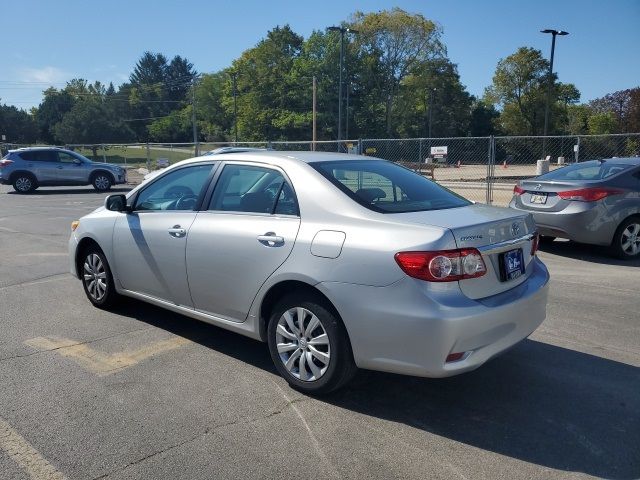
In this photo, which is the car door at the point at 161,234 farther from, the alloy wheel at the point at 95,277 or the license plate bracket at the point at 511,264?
the license plate bracket at the point at 511,264

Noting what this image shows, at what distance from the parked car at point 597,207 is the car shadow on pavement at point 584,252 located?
0.17 meters

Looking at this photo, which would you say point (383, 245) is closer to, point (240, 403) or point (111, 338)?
point (240, 403)

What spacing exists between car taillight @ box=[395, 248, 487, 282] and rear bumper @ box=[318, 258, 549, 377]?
5cm

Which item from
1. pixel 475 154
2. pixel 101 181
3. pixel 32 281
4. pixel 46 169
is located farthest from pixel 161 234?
pixel 475 154

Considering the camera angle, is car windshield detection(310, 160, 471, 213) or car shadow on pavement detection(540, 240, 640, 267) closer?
car windshield detection(310, 160, 471, 213)

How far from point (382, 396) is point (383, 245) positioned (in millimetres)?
1126

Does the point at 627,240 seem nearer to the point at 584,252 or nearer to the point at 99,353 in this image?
the point at 584,252

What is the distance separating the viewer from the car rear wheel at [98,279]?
18.1 feet

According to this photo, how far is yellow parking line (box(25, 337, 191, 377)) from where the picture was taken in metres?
4.29

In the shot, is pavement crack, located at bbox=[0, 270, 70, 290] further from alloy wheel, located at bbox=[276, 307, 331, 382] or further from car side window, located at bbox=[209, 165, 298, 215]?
alloy wheel, located at bbox=[276, 307, 331, 382]

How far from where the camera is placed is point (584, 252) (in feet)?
29.4

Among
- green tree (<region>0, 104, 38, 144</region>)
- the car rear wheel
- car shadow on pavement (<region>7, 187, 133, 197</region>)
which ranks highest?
green tree (<region>0, 104, 38, 144</region>)

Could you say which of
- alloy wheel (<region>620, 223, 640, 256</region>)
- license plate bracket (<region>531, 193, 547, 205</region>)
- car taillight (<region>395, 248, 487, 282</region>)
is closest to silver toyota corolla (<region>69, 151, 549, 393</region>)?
car taillight (<region>395, 248, 487, 282</region>)

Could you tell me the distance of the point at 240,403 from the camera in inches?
145
